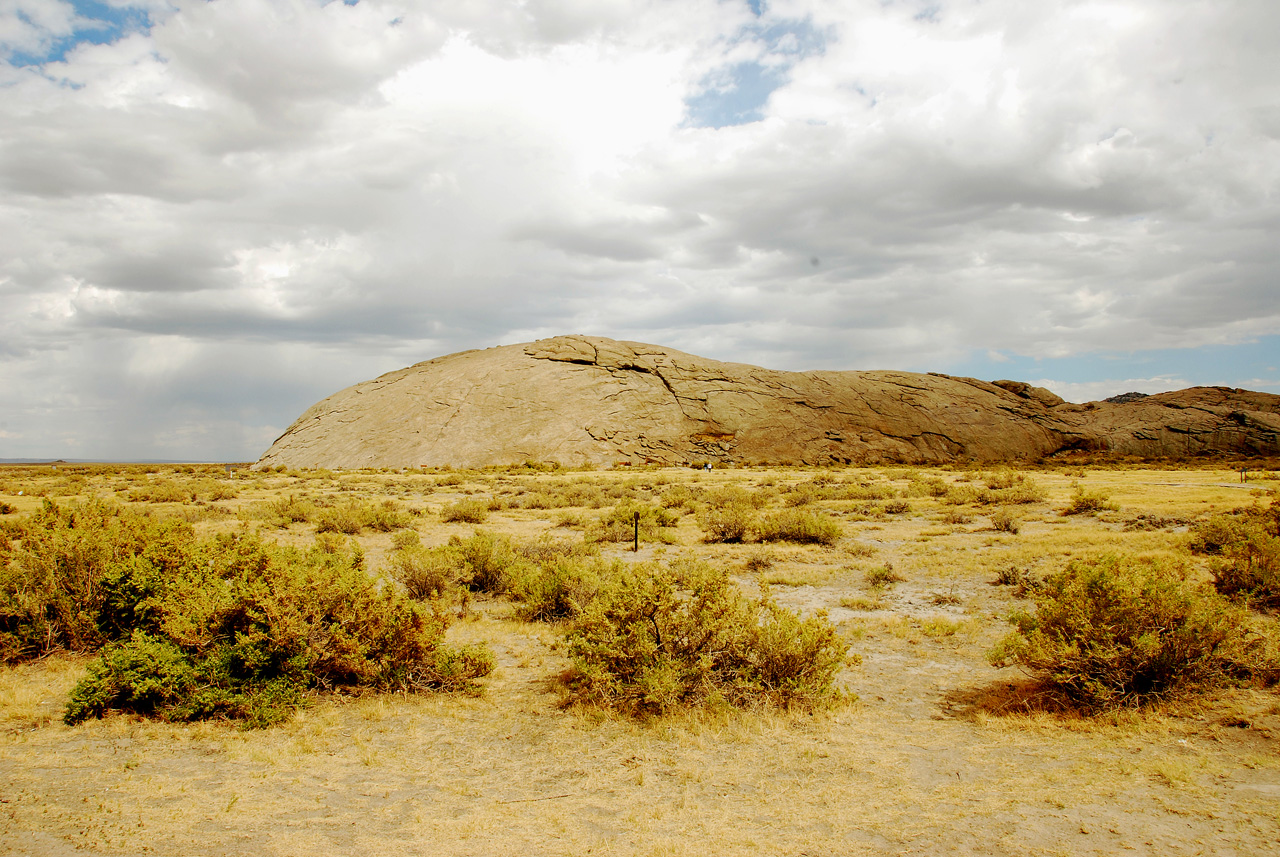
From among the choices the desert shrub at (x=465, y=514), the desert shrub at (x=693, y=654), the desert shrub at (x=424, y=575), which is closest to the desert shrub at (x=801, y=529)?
the desert shrub at (x=424, y=575)

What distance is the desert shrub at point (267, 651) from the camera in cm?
551

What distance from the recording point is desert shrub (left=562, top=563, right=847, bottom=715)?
18.9 feet

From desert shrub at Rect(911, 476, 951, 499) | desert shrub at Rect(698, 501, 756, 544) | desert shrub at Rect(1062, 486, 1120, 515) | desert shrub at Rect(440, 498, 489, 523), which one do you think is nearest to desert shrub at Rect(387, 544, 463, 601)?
desert shrub at Rect(698, 501, 756, 544)

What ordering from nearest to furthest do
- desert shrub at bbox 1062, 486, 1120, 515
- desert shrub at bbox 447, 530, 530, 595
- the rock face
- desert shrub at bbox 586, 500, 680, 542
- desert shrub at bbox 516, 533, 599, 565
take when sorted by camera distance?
1. desert shrub at bbox 447, 530, 530, 595
2. desert shrub at bbox 516, 533, 599, 565
3. desert shrub at bbox 586, 500, 680, 542
4. desert shrub at bbox 1062, 486, 1120, 515
5. the rock face

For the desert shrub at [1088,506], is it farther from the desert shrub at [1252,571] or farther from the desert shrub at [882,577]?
the desert shrub at [882,577]

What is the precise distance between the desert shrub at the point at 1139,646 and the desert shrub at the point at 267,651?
511 centimetres

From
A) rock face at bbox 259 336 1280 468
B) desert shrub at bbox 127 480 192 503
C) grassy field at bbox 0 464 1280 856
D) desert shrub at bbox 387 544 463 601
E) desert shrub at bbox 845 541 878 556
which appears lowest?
grassy field at bbox 0 464 1280 856

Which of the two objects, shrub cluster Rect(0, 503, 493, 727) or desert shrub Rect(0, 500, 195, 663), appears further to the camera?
desert shrub Rect(0, 500, 195, 663)

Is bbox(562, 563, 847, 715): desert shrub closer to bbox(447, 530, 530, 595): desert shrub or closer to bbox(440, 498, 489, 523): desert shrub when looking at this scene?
bbox(447, 530, 530, 595): desert shrub

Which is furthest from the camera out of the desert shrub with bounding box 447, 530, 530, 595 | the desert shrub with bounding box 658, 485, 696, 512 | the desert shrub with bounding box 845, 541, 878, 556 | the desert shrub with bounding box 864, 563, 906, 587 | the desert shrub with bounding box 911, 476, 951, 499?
the desert shrub with bounding box 911, 476, 951, 499

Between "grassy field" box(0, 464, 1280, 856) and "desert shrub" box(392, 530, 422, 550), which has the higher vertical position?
"desert shrub" box(392, 530, 422, 550)

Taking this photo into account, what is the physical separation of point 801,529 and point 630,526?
146 inches

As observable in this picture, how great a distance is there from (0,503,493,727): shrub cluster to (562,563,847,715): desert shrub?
1.41 metres

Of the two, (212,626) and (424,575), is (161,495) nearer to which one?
(424,575)
